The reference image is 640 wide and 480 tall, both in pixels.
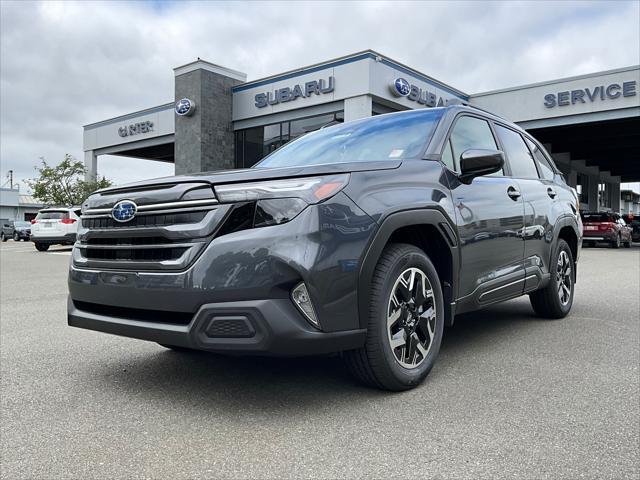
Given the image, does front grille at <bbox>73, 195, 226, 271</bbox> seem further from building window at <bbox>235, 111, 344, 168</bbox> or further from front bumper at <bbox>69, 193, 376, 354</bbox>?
building window at <bbox>235, 111, 344, 168</bbox>

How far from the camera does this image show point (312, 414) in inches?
110

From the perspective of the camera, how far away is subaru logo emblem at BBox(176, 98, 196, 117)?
989 inches

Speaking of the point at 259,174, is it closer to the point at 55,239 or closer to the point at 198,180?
the point at 198,180

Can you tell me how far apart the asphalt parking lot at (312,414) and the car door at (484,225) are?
1.63ft

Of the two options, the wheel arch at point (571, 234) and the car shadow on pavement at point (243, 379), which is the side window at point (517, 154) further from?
the car shadow on pavement at point (243, 379)

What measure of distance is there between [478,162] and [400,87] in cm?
1845

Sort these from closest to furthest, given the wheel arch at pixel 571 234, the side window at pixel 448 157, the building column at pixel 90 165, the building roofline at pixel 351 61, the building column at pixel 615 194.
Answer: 1. the side window at pixel 448 157
2. the wheel arch at pixel 571 234
3. the building roofline at pixel 351 61
4. the building column at pixel 90 165
5. the building column at pixel 615 194

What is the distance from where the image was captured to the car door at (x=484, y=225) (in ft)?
12.1

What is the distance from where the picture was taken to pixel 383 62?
68.5 ft

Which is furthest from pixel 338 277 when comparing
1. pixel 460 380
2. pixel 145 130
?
pixel 145 130

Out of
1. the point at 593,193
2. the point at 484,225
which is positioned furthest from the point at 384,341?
the point at 593,193

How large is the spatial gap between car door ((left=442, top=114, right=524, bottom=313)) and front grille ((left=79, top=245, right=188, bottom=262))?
1.80m

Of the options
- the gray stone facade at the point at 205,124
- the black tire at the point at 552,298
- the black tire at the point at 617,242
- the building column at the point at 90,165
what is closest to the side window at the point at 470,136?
the black tire at the point at 552,298

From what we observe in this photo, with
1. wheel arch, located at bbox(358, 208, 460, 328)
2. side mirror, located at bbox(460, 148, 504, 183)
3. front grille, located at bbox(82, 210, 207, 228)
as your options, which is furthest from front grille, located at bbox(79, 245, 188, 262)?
side mirror, located at bbox(460, 148, 504, 183)
